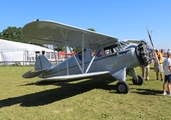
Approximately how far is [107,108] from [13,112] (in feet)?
9.24

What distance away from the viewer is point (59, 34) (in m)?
8.07

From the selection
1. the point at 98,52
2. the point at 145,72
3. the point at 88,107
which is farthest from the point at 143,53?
the point at 145,72

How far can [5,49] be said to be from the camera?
1490 inches

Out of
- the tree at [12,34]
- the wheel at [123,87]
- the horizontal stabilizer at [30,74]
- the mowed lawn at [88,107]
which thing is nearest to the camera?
the mowed lawn at [88,107]

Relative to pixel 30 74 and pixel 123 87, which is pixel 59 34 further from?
pixel 123 87

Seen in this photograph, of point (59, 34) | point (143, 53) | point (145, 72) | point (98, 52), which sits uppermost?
point (59, 34)

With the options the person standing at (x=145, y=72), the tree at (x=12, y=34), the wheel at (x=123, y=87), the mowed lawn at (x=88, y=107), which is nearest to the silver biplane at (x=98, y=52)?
the wheel at (x=123, y=87)

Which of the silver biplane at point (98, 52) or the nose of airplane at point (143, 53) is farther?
the nose of airplane at point (143, 53)

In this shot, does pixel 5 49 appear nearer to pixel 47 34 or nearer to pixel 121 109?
pixel 47 34

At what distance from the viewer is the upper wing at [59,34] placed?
21.3 feet

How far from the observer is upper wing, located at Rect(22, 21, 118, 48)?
6480mm

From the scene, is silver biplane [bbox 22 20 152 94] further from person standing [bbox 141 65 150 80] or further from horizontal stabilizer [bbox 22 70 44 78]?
person standing [bbox 141 65 150 80]

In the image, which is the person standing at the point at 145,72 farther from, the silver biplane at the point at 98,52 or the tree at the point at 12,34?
the tree at the point at 12,34

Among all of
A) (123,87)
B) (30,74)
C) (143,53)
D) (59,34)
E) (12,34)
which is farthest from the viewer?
(12,34)
